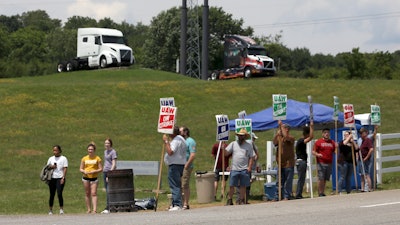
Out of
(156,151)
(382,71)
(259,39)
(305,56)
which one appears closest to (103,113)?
(156,151)

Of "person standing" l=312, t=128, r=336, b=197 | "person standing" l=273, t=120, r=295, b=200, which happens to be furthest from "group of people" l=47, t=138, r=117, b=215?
"person standing" l=312, t=128, r=336, b=197

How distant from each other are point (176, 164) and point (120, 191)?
1.45 m

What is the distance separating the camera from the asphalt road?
14953 millimetres

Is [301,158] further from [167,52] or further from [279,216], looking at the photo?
[167,52]

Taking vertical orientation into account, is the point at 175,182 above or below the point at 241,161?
below

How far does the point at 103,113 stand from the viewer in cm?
4544

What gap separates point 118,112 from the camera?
150 ft

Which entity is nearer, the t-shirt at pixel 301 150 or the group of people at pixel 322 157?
the group of people at pixel 322 157

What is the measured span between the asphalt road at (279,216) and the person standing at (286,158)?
1.80 meters

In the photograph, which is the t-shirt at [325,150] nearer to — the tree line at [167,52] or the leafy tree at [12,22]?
the tree line at [167,52]

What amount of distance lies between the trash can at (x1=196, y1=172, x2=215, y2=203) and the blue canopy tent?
10.2 ft

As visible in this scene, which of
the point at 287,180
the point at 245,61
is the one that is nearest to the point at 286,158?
the point at 287,180

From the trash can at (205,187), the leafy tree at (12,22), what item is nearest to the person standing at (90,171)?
the trash can at (205,187)

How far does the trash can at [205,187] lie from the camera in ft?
72.3
